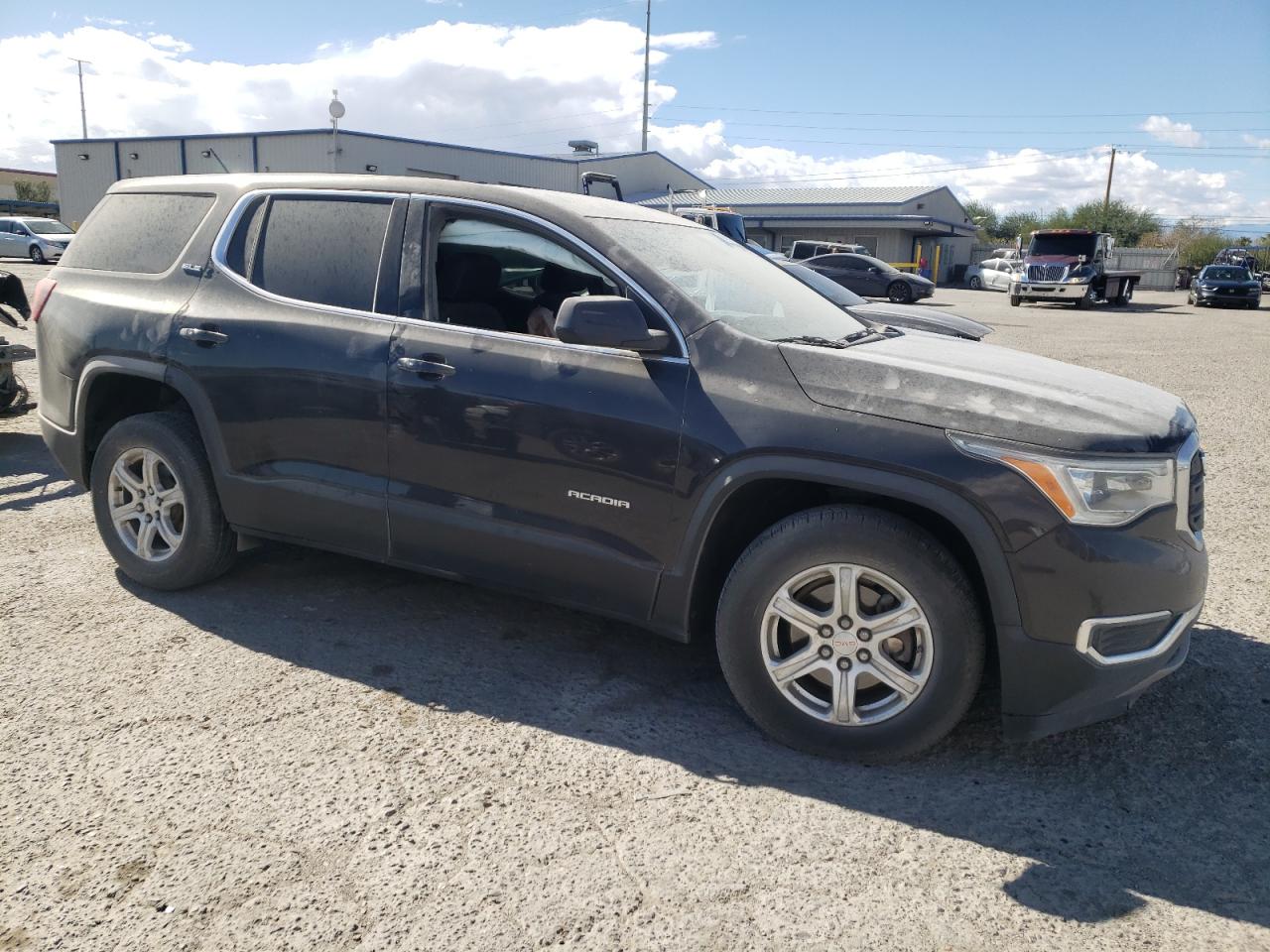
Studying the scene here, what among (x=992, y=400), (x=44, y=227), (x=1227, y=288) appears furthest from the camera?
(x=1227, y=288)

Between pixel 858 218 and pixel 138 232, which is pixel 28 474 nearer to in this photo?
pixel 138 232

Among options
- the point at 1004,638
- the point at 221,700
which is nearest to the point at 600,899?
the point at 1004,638

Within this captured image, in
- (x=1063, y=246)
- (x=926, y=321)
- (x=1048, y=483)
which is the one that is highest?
(x=1063, y=246)

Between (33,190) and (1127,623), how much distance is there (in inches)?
3649

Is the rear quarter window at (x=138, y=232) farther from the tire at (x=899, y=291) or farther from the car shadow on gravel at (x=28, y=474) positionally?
the tire at (x=899, y=291)

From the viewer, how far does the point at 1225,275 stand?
35.1 m

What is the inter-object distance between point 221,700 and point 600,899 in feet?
5.66

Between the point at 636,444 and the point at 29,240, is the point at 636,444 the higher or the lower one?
the lower one

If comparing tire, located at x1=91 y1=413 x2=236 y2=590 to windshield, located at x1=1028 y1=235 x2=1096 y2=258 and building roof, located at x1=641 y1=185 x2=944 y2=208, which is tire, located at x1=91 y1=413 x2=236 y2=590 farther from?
building roof, located at x1=641 y1=185 x2=944 y2=208

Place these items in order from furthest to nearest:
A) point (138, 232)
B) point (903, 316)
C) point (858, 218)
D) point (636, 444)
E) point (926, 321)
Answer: point (858, 218) → point (903, 316) → point (926, 321) → point (138, 232) → point (636, 444)

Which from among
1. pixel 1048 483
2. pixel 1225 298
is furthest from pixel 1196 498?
pixel 1225 298

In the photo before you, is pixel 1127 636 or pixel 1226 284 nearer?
pixel 1127 636

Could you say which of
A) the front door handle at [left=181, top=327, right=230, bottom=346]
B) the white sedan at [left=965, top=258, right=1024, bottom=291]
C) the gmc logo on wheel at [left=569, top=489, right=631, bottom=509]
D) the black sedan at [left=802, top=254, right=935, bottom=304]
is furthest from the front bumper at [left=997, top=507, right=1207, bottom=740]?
the white sedan at [left=965, top=258, right=1024, bottom=291]

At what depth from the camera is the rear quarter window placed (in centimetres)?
444
